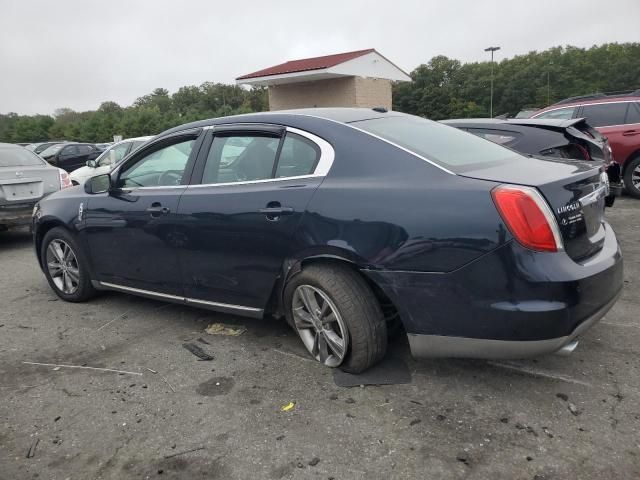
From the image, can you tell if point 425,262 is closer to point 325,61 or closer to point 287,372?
point 287,372

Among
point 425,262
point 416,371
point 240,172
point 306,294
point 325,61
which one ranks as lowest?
point 416,371

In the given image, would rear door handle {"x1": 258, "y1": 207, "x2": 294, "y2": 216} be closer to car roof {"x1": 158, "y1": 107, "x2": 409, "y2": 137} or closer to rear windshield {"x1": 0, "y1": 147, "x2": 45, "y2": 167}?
car roof {"x1": 158, "y1": 107, "x2": 409, "y2": 137}

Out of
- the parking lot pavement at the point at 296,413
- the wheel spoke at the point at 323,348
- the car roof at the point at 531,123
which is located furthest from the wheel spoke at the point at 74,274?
the car roof at the point at 531,123

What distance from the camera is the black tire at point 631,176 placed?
8.88 metres

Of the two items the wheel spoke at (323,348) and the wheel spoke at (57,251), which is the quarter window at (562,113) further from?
the wheel spoke at (57,251)

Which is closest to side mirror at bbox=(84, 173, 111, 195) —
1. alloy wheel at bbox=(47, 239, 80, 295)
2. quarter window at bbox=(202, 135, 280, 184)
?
alloy wheel at bbox=(47, 239, 80, 295)

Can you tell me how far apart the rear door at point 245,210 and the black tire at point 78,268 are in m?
1.36

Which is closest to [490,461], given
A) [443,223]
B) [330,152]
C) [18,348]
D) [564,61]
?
[443,223]

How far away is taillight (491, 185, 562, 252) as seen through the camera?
251cm

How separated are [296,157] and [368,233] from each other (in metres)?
A: 0.78

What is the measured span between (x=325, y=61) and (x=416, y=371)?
26724mm

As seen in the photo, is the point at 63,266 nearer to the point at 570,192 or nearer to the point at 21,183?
the point at 21,183

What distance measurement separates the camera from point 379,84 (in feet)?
95.7

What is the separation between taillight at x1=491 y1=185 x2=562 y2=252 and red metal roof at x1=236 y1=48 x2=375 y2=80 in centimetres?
2457
